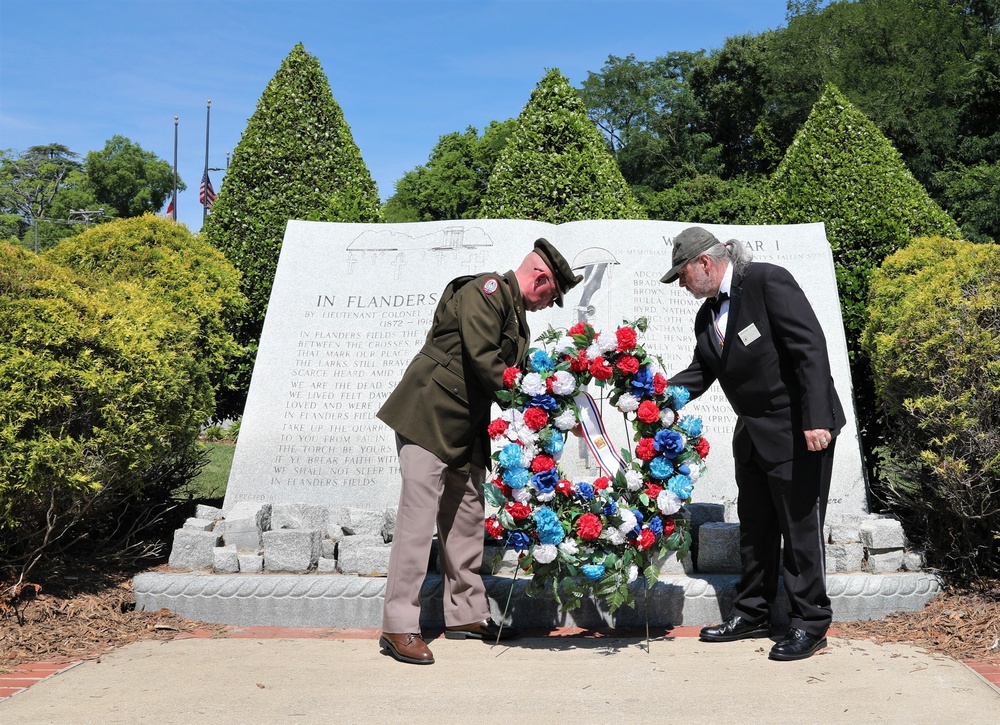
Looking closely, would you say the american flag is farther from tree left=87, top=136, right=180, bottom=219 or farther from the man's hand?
the man's hand

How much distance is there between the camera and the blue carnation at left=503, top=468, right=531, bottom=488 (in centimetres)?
397

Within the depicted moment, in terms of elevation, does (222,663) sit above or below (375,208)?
below

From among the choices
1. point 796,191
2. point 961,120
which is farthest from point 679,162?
point 796,191

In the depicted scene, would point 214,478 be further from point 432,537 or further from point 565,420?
point 565,420

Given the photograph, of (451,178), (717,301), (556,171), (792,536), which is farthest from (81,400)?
(451,178)

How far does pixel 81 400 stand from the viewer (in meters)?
4.51

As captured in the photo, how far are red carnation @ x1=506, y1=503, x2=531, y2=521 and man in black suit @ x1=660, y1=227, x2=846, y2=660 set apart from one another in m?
1.04

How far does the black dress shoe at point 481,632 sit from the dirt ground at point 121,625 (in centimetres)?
117

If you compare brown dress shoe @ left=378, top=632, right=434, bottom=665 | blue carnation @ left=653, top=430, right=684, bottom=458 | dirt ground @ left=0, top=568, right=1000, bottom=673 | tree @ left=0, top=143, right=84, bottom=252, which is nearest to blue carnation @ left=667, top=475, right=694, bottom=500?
blue carnation @ left=653, top=430, right=684, bottom=458

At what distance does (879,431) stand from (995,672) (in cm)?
320

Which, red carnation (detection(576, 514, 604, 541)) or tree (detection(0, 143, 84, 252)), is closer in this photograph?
red carnation (detection(576, 514, 604, 541))

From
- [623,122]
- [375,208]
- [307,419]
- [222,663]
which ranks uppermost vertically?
[623,122]

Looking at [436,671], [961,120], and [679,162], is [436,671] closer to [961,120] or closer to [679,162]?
[961,120]

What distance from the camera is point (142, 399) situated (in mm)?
4734
